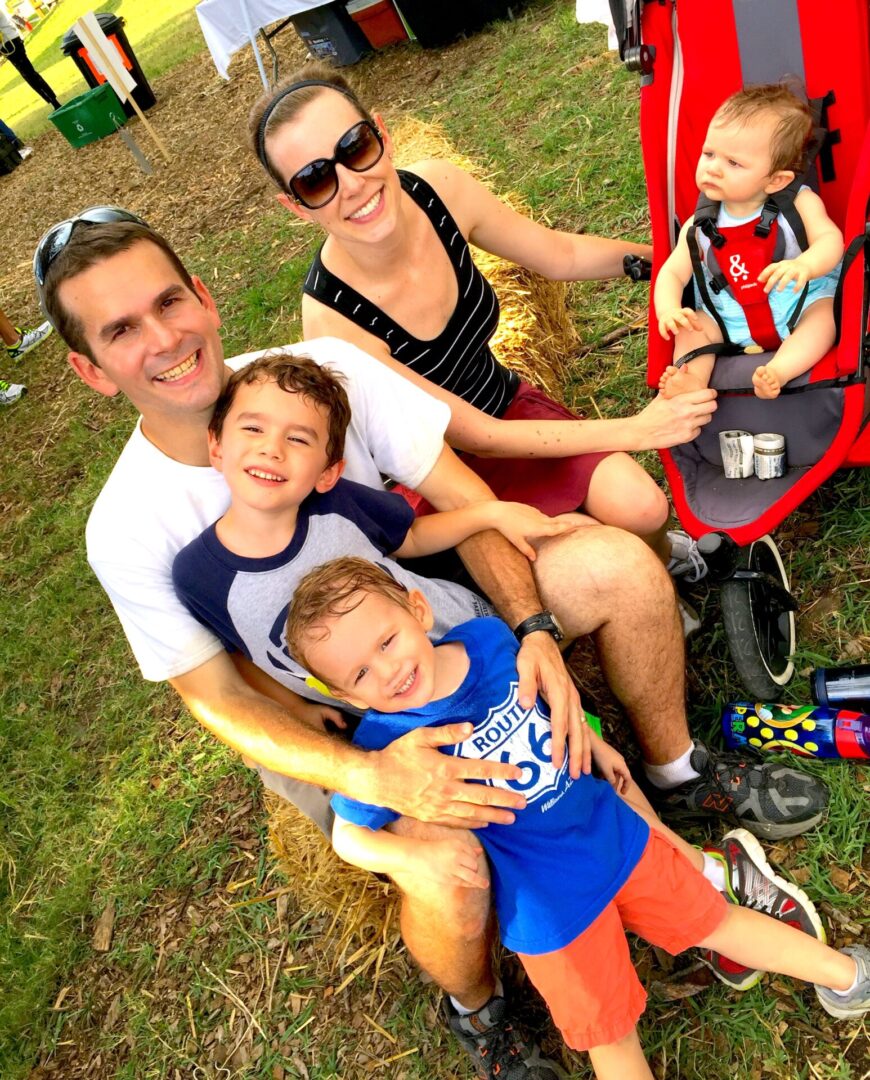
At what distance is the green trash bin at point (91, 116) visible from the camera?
34.0 feet

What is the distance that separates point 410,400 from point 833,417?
1188mm

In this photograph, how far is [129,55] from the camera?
10586mm

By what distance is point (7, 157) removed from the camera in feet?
40.3

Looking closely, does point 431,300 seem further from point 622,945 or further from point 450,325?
point 622,945

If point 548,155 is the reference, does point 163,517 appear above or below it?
above

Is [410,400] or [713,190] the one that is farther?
[713,190]

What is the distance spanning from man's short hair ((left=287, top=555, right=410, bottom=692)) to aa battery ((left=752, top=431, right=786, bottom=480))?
1264 millimetres

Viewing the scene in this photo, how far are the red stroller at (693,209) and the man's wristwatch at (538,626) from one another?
57 centimetres

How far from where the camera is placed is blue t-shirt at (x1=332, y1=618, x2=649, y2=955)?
1.73m

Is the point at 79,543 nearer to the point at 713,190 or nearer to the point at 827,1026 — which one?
the point at 713,190

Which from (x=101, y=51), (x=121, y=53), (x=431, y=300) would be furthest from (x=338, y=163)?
(x=121, y=53)

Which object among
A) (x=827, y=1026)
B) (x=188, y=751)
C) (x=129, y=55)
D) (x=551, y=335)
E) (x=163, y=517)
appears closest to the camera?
(x=827, y=1026)

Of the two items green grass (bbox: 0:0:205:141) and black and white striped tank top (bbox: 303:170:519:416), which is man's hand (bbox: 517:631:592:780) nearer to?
black and white striped tank top (bbox: 303:170:519:416)

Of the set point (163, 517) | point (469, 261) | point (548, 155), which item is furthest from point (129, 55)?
point (163, 517)
